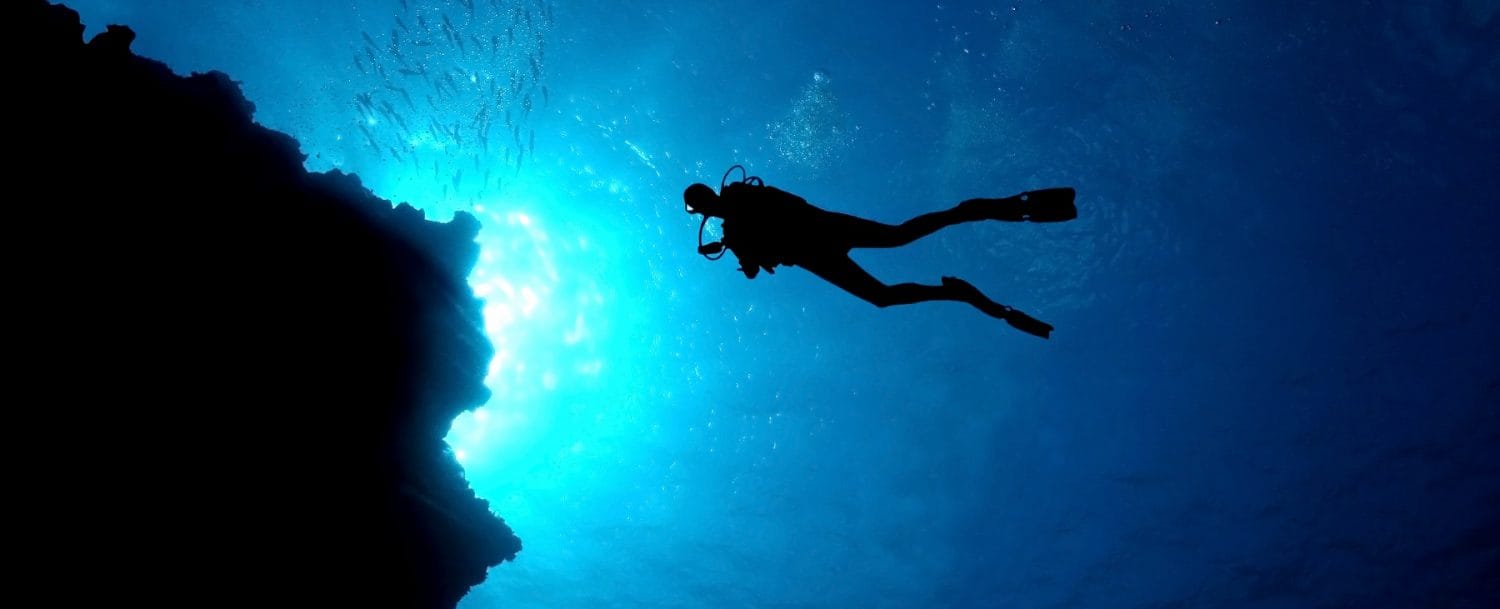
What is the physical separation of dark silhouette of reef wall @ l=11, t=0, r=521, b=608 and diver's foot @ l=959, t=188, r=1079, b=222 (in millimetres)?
8128

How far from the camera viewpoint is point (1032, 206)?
192 inches

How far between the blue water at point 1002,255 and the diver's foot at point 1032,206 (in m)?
10.3

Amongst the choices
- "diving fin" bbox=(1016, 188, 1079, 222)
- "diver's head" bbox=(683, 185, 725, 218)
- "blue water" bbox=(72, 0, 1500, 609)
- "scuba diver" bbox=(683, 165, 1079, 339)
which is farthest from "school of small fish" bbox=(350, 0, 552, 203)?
"diving fin" bbox=(1016, 188, 1079, 222)

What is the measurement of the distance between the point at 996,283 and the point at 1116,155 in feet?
13.3

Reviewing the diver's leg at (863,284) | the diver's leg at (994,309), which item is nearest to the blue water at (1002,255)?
the diver's leg at (863,284)

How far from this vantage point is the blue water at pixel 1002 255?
45.6 feet

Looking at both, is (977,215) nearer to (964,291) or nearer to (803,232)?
(964,291)

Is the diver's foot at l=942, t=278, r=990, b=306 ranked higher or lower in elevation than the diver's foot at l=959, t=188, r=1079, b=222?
lower

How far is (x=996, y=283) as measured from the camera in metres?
17.0

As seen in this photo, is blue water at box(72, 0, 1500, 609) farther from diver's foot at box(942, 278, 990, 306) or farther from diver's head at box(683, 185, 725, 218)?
diver's foot at box(942, 278, 990, 306)

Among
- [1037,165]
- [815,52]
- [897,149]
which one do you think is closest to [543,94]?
[815,52]

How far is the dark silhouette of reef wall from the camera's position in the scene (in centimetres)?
666

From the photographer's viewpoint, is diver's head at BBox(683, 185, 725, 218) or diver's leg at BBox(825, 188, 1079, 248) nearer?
diver's leg at BBox(825, 188, 1079, 248)

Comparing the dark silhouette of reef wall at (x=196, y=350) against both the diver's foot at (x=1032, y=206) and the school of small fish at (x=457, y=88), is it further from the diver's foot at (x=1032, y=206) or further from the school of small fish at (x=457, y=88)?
the diver's foot at (x=1032, y=206)
